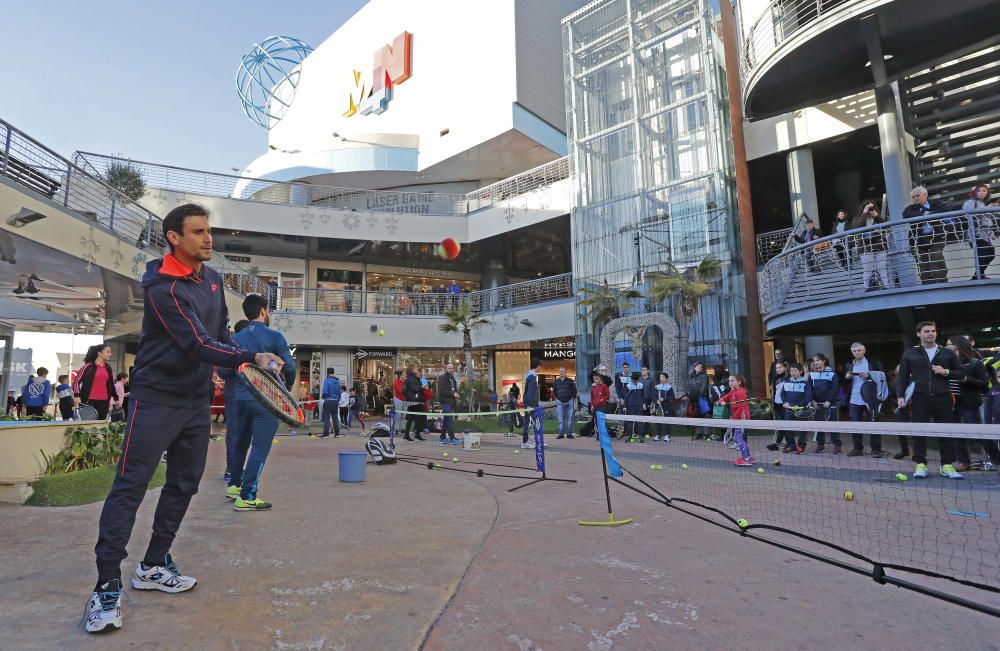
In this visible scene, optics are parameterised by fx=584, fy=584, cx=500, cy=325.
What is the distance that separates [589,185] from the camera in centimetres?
2322

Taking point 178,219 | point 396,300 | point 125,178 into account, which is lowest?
point 178,219

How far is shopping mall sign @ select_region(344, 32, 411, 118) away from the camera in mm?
33650

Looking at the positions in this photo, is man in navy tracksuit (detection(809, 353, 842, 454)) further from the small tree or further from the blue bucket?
the small tree

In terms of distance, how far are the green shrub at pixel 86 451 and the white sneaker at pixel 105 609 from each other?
4.06 m

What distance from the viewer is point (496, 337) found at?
A: 26953 millimetres

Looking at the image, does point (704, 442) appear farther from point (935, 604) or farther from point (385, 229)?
point (385, 229)

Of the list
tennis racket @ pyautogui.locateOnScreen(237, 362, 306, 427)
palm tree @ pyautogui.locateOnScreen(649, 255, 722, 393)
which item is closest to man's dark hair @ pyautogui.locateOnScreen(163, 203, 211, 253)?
tennis racket @ pyautogui.locateOnScreen(237, 362, 306, 427)

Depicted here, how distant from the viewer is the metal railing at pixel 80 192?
30.6 feet

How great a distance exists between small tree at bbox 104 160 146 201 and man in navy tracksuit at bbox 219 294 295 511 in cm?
2128

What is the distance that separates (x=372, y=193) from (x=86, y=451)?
24.4 meters

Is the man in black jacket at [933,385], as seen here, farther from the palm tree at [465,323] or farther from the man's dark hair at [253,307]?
the palm tree at [465,323]

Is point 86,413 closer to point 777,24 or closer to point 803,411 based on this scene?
point 803,411

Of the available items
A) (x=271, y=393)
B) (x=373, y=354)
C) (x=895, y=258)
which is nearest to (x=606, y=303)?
(x=895, y=258)

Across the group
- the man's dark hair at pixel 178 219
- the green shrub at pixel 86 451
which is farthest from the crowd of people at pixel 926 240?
the green shrub at pixel 86 451
